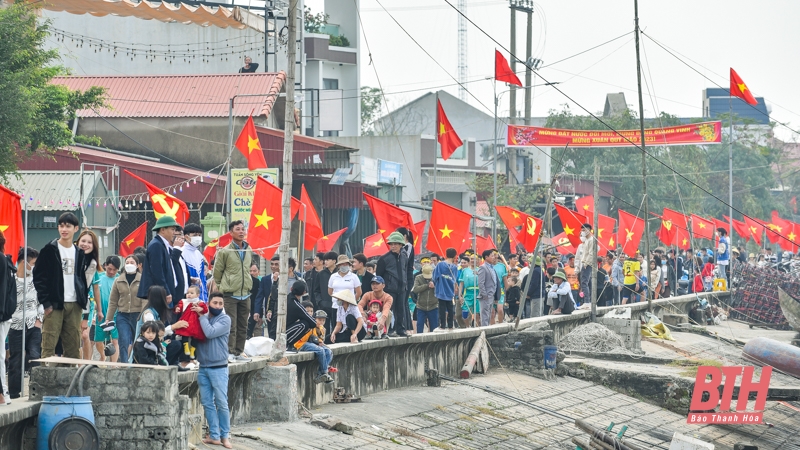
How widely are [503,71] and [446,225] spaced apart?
36.3ft

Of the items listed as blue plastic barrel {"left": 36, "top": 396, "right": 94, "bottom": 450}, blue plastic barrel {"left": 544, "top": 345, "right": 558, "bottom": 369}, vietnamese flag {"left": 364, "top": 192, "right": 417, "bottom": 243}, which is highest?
vietnamese flag {"left": 364, "top": 192, "right": 417, "bottom": 243}

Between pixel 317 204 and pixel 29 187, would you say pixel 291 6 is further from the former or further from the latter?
pixel 317 204

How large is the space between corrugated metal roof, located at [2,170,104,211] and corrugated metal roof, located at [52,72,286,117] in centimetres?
716

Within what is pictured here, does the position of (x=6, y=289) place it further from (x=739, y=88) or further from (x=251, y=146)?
(x=739, y=88)

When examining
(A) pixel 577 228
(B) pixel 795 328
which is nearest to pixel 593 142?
(B) pixel 795 328

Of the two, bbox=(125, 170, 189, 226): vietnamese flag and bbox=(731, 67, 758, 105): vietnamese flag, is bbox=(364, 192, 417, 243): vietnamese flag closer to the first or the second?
bbox=(125, 170, 189, 226): vietnamese flag

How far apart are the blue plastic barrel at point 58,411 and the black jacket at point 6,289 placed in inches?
30.5

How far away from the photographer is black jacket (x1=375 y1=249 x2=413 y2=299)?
16172 millimetres

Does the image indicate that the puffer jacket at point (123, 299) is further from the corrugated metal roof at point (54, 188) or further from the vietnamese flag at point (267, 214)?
the corrugated metal roof at point (54, 188)

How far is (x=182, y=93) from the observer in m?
31.9

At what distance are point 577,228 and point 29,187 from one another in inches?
451

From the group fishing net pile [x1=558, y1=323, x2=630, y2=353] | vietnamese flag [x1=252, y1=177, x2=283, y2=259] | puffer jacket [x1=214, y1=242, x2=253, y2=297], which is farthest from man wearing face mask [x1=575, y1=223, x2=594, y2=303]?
puffer jacket [x1=214, y1=242, x2=253, y2=297]

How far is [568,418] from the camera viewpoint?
17.3 m

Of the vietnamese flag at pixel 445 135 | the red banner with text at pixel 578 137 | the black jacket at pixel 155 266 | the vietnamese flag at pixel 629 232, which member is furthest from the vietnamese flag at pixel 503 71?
the black jacket at pixel 155 266
